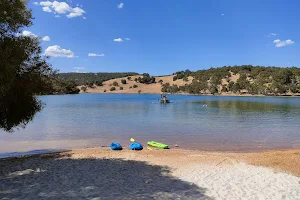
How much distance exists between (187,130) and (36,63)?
2074cm

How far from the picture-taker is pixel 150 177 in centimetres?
1184

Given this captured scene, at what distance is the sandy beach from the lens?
31.5 feet

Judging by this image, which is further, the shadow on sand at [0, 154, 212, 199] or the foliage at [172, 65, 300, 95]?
the foliage at [172, 65, 300, 95]

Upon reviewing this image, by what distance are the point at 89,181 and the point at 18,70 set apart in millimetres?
4766

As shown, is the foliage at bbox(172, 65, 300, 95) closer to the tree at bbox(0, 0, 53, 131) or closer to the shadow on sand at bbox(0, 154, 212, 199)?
the shadow on sand at bbox(0, 154, 212, 199)

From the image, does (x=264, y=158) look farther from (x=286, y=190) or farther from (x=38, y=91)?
(x=38, y=91)

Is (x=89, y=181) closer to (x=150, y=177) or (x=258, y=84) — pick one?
(x=150, y=177)

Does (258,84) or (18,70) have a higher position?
(258,84)

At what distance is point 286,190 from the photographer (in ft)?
33.0

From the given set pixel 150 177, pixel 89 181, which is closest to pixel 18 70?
pixel 89 181

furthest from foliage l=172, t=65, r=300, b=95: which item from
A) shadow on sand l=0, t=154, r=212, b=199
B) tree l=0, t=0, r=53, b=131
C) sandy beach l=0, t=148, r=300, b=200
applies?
tree l=0, t=0, r=53, b=131

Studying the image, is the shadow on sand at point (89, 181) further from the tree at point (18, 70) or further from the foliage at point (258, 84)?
the foliage at point (258, 84)

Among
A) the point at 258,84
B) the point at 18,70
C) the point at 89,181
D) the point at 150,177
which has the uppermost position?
the point at 258,84

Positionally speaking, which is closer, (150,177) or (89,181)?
(89,181)
